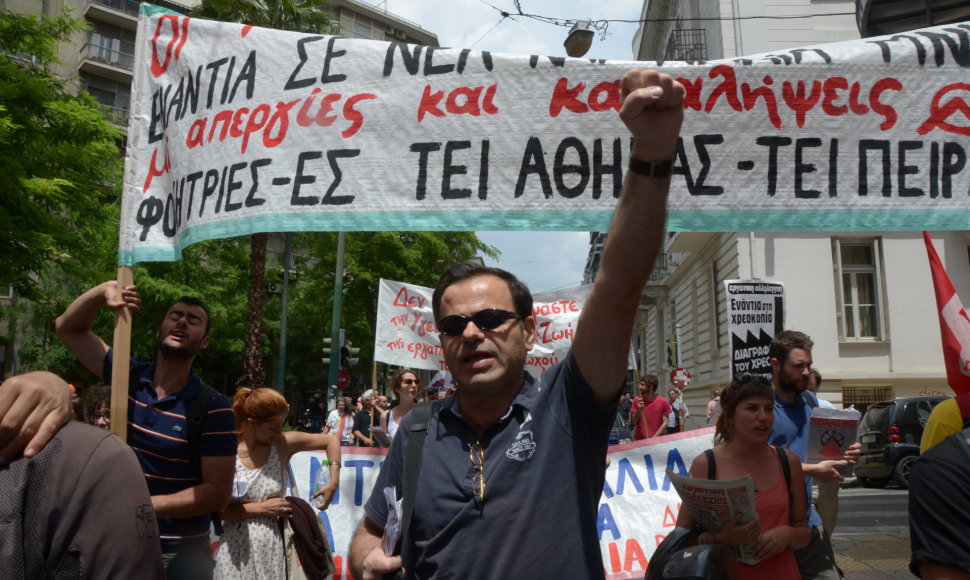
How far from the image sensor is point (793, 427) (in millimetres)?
4121

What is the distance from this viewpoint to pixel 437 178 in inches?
128

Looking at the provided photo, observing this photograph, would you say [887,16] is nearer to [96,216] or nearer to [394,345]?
[394,345]

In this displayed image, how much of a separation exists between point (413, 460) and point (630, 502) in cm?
413

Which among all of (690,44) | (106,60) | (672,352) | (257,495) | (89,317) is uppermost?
(106,60)

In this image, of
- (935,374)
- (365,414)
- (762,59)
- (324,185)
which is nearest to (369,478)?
(324,185)

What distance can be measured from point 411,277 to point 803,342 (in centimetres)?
2664

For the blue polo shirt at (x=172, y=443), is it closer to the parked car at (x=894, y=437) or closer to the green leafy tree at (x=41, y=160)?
the green leafy tree at (x=41, y=160)

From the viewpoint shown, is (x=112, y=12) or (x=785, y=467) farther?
(x=112, y=12)

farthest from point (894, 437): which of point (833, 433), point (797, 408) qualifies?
point (833, 433)

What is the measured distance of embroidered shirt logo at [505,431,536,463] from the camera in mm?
1867

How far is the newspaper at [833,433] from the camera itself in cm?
388

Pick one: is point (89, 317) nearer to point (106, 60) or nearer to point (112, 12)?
point (106, 60)

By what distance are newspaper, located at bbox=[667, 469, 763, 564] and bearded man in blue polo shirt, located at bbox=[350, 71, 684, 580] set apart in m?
A: 1.34

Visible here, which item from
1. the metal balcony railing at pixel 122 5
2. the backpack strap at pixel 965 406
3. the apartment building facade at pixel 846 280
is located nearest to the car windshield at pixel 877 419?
the apartment building facade at pixel 846 280
